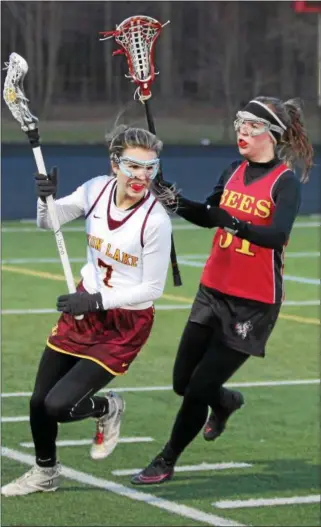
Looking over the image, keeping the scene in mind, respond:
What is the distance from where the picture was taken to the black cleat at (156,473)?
28.2ft

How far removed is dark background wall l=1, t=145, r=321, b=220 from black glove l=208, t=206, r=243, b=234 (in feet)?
55.8

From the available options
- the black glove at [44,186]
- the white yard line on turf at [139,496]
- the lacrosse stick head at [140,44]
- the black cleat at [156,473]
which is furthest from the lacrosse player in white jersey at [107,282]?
the white yard line on turf at [139,496]

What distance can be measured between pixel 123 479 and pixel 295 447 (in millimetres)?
1477

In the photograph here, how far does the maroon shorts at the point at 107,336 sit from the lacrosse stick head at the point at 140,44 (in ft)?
3.94

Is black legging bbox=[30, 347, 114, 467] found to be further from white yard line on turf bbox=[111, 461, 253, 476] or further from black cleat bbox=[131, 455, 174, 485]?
white yard line on turf bbox=[111, 461, 253, 476]

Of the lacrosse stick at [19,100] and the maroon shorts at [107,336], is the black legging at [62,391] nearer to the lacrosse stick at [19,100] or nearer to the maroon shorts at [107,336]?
the maroon shorts at [107,336]

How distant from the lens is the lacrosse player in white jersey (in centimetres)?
776

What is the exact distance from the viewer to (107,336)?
804 cm

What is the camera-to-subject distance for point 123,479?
9.11 metres

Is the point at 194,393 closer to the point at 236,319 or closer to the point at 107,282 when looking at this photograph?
the point at 236,319

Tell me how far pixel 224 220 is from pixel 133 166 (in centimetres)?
56

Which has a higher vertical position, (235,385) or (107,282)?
(107,282)

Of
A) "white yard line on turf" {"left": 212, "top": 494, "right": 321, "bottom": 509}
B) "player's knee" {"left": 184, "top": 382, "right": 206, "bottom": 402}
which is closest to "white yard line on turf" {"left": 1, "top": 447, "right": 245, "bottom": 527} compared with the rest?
"white yard line on turf" {"left": 212, "top": 494, "right": 321, "bottom": 509}

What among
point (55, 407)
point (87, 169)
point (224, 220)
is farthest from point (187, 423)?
point (87, 169)
